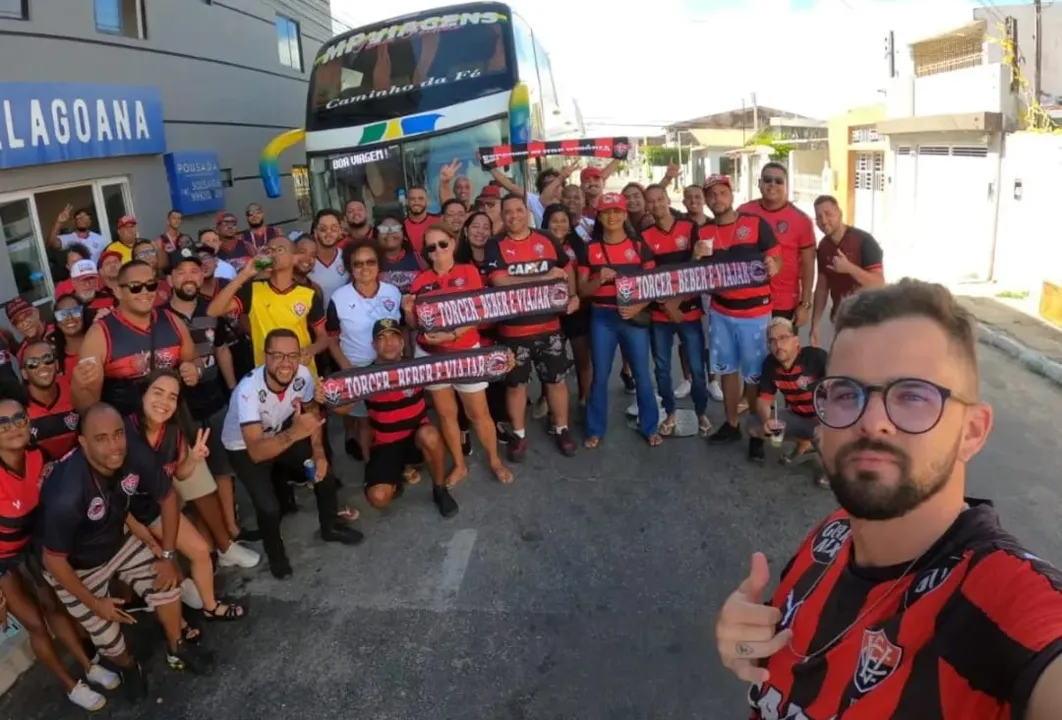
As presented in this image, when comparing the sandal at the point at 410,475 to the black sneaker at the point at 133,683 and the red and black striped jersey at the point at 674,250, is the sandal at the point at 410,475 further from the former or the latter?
the black sneaker at the point at 133,683

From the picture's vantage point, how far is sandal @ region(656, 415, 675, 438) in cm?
615

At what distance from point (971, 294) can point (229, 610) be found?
10885 mm

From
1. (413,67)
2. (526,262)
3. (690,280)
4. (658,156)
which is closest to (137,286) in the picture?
(526,262)

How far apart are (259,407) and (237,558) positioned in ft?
3.30

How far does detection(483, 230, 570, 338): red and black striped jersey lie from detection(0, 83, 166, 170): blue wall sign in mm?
5151

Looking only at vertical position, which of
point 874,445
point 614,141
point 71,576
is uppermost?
point 614,141

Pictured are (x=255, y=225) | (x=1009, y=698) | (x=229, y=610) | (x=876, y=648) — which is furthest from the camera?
(x=255, y=225)

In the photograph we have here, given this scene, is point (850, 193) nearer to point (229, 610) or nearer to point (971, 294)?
point (971, 294)

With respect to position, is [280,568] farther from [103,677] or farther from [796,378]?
[796,378]

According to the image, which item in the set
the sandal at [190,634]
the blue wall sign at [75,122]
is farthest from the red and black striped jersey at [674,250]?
the blue wall sign at [75,122]

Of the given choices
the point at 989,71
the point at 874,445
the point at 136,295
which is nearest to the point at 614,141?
the point at 136,295

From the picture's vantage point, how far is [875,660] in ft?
4.41

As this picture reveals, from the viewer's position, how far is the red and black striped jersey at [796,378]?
5184 mm

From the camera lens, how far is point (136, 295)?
4.24 meters
